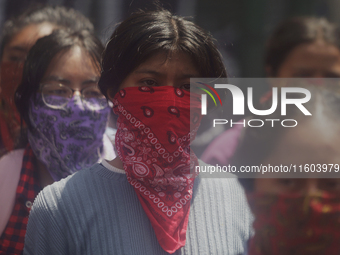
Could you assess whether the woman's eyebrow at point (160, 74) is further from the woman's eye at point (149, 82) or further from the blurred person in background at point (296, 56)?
the blurred person in background at point (296, 56)

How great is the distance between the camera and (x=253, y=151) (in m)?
1.63

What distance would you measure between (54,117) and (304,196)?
120 centimetres

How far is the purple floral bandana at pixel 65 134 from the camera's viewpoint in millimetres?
1733

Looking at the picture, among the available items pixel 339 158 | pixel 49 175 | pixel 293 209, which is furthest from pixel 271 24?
pixel 49 175

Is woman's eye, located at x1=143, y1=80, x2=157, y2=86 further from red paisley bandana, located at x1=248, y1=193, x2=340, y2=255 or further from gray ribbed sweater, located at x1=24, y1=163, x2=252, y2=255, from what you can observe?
red paisley bandana, located at x1=248, y1=193, x2=340, y2=255

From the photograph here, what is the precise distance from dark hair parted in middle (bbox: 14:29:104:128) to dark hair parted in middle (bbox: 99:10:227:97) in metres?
0.53

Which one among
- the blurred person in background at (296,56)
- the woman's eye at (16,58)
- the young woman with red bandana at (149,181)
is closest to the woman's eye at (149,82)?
the young woman with red bandana at (149,181)

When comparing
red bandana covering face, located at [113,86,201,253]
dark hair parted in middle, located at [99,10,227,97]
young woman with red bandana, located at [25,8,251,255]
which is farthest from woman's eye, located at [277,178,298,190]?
dark hair parted in middle, located at [99,10,227,97]

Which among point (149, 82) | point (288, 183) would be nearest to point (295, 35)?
point (288, 183)

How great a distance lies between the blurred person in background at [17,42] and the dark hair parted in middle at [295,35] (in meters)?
1.09

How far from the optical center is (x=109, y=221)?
1.21m

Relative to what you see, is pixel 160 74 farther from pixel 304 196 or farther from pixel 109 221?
pixel 304 196

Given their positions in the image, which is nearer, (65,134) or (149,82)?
(149,82)

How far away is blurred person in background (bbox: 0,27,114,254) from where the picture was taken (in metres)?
1.72
